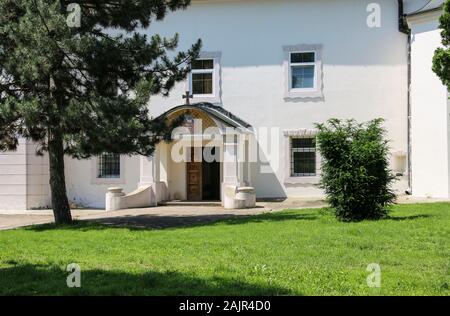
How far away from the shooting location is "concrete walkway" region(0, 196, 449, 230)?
624 inches

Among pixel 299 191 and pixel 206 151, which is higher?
pixel 206 151

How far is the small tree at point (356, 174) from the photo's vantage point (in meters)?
13.4

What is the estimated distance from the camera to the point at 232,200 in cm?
1973

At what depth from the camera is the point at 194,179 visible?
23.1 m

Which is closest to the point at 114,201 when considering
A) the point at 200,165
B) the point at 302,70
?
the point at 200,165

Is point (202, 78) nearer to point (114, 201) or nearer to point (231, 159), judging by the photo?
point (231, 159)

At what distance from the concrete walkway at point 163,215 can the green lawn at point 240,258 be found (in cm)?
191

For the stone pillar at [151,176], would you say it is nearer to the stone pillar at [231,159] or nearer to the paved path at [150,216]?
the paved path at [150,216]

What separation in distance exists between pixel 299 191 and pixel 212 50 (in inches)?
260

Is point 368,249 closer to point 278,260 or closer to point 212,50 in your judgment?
point 278,260

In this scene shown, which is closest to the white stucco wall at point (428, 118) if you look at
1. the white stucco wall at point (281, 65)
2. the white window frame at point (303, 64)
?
the white stucco wall at point (281, 65)

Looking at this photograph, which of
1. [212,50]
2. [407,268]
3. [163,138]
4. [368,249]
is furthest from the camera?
[212,50]

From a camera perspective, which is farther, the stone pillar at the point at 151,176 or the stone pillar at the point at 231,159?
the stone pillar at the point at 151,176
